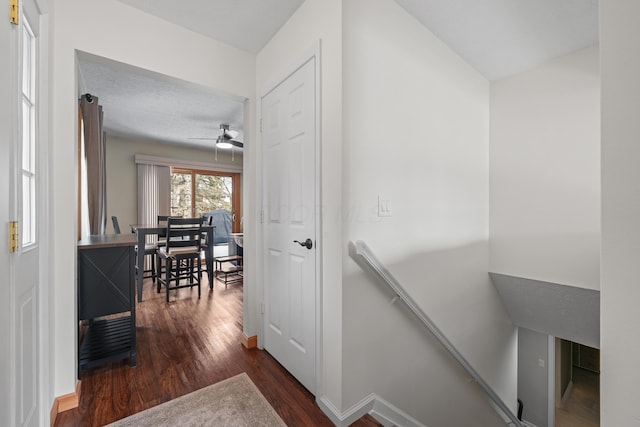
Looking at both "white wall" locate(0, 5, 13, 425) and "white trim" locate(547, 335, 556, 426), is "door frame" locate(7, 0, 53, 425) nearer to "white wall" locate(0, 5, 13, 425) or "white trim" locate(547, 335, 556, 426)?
"white wall" locate(0, 5, 13, 425)

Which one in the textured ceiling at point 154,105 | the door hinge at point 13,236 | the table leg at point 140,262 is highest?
the textured ceiling at point 154,105

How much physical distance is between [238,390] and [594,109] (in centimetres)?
355

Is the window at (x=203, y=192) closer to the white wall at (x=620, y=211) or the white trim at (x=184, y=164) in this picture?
the white trim at (x=184, y=164)

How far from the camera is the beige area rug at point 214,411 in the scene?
1509 millimetres

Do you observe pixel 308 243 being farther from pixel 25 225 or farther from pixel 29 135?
→ pixel 29 135

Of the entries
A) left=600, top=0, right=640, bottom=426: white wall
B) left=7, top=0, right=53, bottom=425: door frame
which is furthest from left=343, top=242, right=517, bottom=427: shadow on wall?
left=7, top=0, right=53, bottom=425: door frame

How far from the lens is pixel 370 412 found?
163 cm

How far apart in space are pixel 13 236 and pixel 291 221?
1331 millimetres

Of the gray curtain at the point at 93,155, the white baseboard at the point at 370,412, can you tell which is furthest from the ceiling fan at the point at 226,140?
the white baseboard at the point at 370,412

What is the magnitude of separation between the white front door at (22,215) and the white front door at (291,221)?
1.30 m

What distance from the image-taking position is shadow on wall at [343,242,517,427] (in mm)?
1598

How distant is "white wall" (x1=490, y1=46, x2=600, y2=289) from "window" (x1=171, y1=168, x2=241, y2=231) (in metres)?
5.35

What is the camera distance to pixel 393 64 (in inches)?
71.0

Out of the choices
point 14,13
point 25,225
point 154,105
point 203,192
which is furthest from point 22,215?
point 203,192
